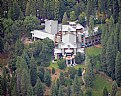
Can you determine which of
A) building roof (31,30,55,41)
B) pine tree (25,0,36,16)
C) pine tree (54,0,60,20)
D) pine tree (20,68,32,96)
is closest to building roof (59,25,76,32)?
building roof (31,30,55,41)

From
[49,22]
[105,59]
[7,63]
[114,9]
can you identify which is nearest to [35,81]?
[7,63]

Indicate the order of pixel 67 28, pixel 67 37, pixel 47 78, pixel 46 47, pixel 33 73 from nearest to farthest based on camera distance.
→ pixel 33 73, pixel 47 78, pixel 46 47, pixel 67 37, pixel 67 28

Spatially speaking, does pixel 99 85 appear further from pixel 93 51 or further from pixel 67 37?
pixel 67 37

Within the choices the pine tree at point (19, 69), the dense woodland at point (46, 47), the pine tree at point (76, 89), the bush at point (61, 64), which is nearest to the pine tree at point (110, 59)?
the dense woodland at point (46, 47)

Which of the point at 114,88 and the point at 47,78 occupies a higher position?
the point at 47,78

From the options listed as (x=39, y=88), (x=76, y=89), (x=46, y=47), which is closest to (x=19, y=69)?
(x=39, y=88)

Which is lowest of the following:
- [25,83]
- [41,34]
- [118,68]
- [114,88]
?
[114,88]

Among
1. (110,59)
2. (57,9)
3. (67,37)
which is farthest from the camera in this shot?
(57,9)

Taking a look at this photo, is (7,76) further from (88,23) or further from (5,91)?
(88,23)
